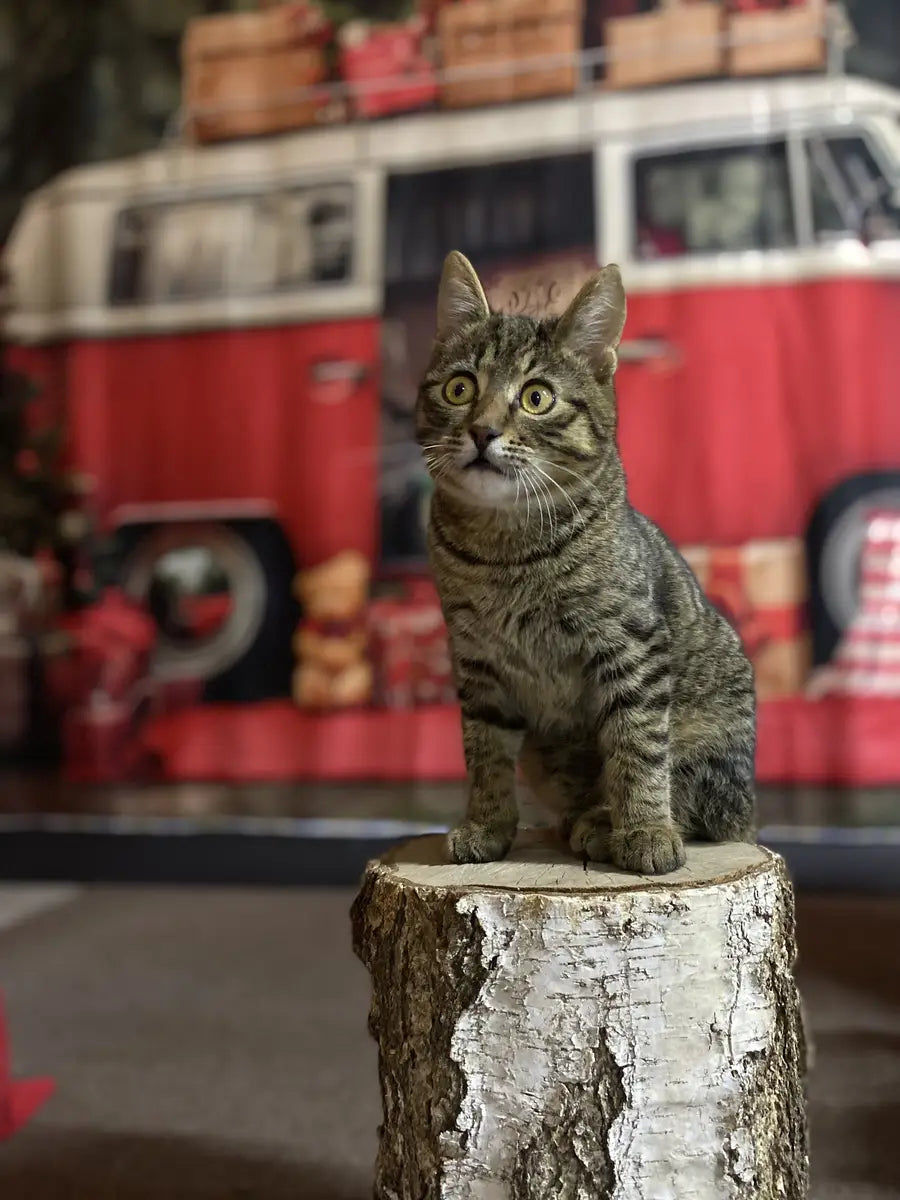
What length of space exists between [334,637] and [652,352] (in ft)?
3.66

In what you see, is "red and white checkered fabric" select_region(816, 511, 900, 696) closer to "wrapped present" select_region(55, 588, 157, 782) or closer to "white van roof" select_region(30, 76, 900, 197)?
"white van roof" select_region(30, 76, 900, 197)

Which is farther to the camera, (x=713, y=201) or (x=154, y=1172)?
(x=713, y=201)

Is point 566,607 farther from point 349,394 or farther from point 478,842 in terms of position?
point 349,394

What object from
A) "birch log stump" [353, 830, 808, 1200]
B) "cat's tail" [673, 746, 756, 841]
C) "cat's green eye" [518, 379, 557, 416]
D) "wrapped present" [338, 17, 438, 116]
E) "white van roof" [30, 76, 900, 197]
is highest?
"wrapped present" [338, 17, 438, 116]

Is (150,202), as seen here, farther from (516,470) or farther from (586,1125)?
(586,1125)

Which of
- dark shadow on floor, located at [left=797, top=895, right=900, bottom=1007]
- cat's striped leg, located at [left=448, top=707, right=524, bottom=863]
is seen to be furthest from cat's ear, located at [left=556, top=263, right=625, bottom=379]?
dark shadow on floor, located at [left=797, top=895, right=900, bottom=1007]

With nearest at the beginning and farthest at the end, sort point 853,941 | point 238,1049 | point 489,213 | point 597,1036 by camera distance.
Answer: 1. point 597,1036
2. point 238,1049
3. point 853,941
4. point 489,213

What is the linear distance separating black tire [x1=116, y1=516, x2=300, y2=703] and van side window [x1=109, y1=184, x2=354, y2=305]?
645mm

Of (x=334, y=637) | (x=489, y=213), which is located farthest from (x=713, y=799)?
(x=489, y=213)

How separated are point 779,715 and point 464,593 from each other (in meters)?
1.77

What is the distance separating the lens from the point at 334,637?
3090mm

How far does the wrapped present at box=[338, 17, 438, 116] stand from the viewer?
9.94 feet

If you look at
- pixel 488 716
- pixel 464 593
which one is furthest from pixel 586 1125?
pixel 464 593

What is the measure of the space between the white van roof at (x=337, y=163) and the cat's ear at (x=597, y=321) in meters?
1.89
